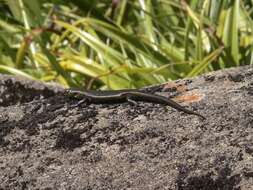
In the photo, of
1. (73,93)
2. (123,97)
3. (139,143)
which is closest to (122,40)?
(73,93)

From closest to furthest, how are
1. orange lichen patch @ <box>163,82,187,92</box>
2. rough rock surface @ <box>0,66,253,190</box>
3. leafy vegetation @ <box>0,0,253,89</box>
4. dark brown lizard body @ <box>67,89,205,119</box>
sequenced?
rough rock surface @ <box>0,66,253,190</box> < dark brown lizard body @ <box>67,89,205,119</box> < orange lichen patch @ <box>163,82,187,92</box> < leafy vegetation @ <box>0,0,253,89</box>

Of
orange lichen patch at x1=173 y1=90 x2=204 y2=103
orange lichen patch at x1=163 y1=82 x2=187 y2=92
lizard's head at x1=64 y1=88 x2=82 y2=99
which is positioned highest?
orange lichen patch at x1=173 y1=90 x2=204 y2=103

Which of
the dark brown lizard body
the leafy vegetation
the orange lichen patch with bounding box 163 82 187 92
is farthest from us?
the leafy vegetation

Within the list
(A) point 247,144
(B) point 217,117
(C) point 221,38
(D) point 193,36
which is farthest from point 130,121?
(D) point 193,36

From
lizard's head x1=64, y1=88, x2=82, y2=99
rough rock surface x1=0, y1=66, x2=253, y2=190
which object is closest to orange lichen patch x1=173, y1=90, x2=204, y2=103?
rough rock surface x1=0, y1=66, x2=253, y2=190

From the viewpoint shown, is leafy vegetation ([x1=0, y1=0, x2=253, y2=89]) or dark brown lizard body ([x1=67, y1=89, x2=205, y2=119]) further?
leafy vegetation ([x1=0, y1=0, x2=253, y2=89])

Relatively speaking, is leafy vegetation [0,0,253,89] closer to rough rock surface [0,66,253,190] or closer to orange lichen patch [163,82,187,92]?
orange lichen patch [163,82,187,92]
